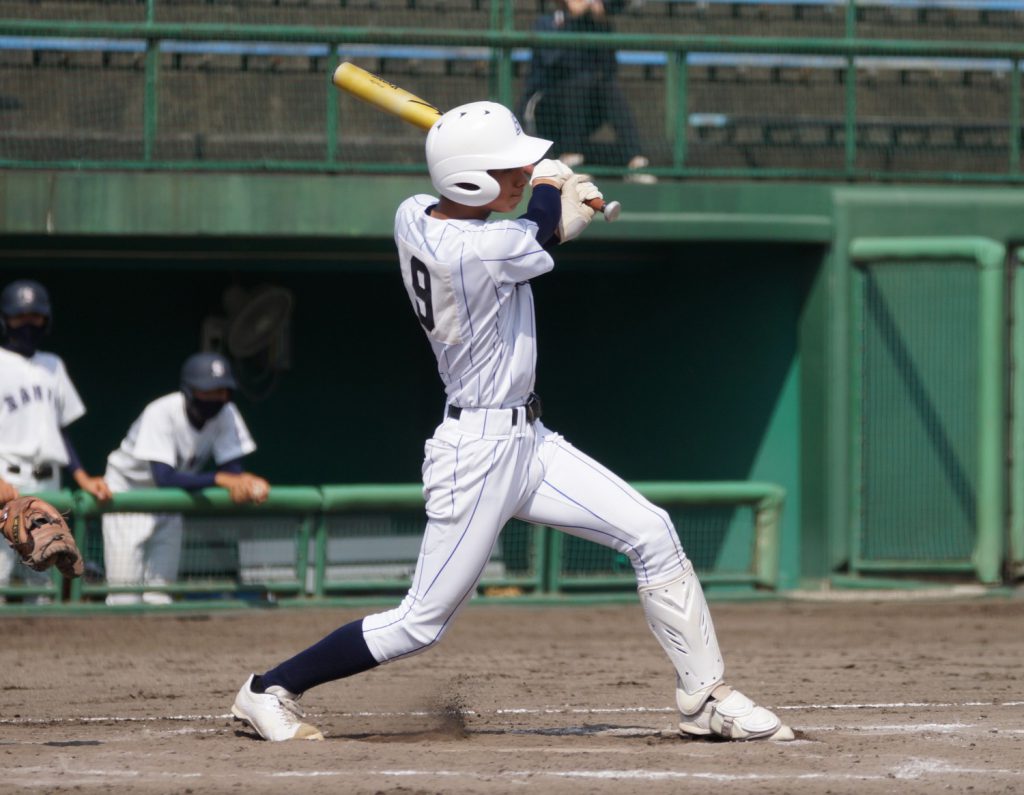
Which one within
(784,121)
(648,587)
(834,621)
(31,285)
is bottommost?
(834,621)

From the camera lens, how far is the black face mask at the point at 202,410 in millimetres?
7652

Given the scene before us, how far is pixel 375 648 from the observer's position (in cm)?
418

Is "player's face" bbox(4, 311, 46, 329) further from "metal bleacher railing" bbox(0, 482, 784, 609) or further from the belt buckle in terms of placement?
the belt buckle

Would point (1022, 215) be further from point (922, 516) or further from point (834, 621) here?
point (834, 621)

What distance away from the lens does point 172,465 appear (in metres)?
7.62

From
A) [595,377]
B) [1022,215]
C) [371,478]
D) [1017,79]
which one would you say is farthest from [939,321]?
[371,478]

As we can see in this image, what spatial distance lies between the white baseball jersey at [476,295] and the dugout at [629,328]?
412cm

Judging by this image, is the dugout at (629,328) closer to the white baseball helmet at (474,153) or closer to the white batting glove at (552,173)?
the white batting glove at (552,173)

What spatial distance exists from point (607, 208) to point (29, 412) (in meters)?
4.18

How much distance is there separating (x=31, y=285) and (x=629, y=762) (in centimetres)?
456

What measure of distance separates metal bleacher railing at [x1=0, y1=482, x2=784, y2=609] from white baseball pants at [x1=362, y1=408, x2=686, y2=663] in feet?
11.8


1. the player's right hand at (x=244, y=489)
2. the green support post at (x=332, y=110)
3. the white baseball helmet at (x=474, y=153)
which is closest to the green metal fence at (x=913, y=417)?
the green support post at (x=332, y=110)

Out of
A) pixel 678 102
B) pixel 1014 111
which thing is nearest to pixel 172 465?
pixel 678 102

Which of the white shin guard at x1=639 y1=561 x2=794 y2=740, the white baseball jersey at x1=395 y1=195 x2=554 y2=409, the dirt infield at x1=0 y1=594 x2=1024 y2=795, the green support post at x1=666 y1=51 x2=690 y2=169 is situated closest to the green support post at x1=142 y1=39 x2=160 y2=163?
the dirt infield at x1=0 y1=594 x2=1024 y2=795
